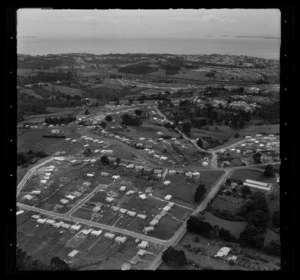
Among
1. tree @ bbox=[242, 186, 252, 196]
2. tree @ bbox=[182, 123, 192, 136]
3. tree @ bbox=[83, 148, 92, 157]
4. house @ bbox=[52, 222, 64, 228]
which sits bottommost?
house @ bbox=[52, 222, 64, 228]

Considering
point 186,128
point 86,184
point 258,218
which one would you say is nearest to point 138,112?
point 186,128

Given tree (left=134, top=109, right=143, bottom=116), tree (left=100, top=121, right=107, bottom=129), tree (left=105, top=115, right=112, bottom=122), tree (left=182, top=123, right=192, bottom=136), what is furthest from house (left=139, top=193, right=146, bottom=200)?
tree (left=134, top=109, right=143, bottom=116)

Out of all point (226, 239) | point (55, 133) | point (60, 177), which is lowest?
point (226, 239)

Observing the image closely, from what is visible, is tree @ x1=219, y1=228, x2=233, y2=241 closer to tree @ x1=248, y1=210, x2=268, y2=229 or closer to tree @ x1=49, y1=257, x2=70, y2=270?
tree @ x1=248, y1=210, x2=268, y2=229

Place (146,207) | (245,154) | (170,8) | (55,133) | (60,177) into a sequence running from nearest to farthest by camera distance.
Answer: (170,8), (146,207), (60,177), (245,154), (55,133)
